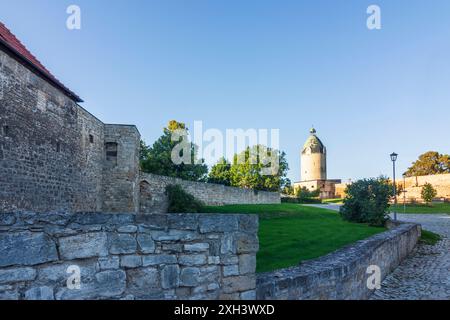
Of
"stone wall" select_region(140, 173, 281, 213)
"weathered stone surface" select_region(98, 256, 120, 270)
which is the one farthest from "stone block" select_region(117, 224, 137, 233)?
"stone wall" select_region(140, 173, 281, 213)

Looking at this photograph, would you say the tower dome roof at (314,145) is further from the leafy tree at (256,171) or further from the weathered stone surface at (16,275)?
the weathered stone surface at (16,275)

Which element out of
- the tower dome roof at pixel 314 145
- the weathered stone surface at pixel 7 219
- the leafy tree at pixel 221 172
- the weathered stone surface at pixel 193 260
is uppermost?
the tower dome roof at pixel 314 145

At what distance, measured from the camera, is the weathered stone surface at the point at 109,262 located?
119 inches

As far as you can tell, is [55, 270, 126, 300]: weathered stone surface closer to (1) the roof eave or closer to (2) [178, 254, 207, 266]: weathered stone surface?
(2) [178, 254, 207, 266]: weathered stone surface

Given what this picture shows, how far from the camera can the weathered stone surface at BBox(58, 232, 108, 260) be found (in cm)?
288

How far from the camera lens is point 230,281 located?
360cm

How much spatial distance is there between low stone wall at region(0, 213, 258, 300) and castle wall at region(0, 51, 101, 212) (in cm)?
824

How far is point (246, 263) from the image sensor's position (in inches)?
146

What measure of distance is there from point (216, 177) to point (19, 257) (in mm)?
44369

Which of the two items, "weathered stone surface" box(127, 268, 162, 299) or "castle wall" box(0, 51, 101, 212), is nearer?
"weathered stone surface" box(127, 268, 162, 299)

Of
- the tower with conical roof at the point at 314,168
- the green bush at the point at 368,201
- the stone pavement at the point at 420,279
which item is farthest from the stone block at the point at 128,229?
the tower with conical roof at the point at 314,168

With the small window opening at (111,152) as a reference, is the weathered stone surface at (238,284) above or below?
below

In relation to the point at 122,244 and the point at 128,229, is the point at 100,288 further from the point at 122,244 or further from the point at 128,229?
the point at 128,229

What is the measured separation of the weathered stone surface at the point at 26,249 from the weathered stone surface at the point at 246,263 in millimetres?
1943
